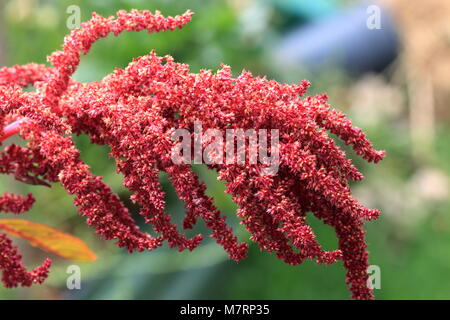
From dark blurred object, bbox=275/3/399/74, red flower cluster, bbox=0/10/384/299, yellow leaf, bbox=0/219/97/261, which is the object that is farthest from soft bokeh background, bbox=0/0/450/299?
red flower cluster, bbox=0/10/384/299

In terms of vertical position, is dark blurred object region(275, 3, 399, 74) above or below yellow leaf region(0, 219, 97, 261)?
above

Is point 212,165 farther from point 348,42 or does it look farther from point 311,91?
point 348,42

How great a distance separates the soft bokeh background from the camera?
249 centimetres

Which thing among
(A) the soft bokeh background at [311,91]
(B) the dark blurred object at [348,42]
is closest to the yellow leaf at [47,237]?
(A) the soft bokeh background at [311,91]

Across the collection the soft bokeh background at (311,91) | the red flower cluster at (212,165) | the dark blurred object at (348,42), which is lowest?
the red flower cluster at (212,165)

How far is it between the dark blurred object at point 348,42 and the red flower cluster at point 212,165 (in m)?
3.68

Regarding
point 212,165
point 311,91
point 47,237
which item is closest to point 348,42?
point 311,91

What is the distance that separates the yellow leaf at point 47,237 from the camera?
3.41 feet

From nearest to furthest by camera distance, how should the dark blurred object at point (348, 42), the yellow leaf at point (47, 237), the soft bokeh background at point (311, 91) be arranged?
the yellow leaf at point (47, 237)
the soft bokeh background at point (311, 91)
the dark blurred object at point (348, 42)

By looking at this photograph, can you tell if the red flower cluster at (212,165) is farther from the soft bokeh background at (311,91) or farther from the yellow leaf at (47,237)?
the soft bokeh background at (311,91)

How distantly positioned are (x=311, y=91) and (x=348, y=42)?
1.57 metres

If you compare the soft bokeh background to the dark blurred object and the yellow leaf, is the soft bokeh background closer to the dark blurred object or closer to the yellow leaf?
the dark blurred object

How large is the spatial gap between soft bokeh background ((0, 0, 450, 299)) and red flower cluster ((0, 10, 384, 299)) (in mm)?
1147

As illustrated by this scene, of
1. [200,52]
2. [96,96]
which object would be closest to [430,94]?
[200,52]
